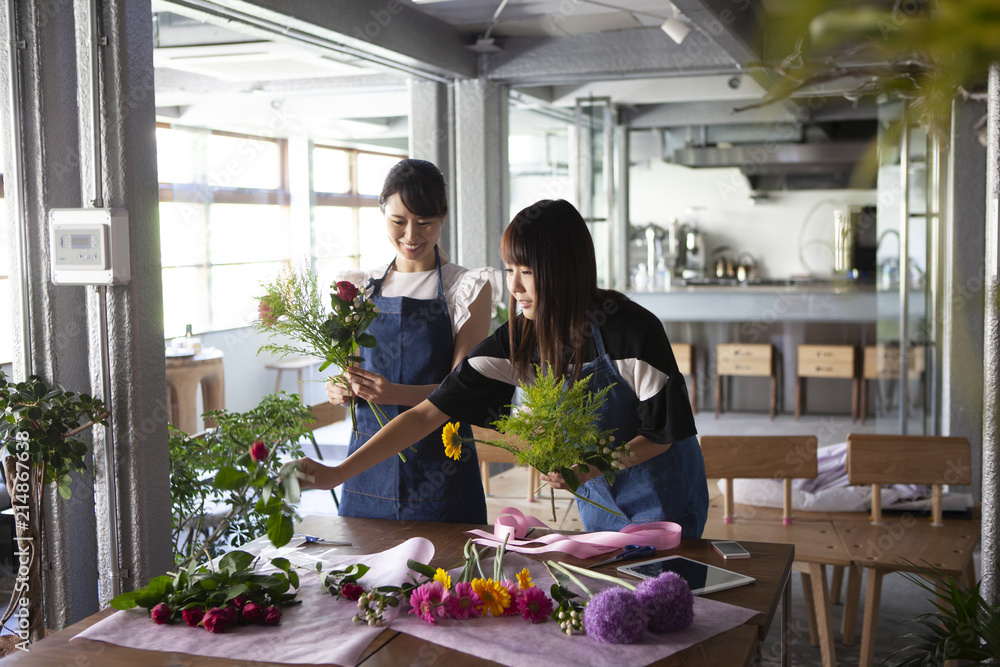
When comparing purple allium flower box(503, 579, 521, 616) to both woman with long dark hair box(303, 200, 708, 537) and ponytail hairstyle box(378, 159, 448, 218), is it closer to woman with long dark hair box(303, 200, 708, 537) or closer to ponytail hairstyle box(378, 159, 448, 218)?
woman with long dark hair box(303, 200, 708, 537)

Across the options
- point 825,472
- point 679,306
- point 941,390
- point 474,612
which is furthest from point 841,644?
point 679,306

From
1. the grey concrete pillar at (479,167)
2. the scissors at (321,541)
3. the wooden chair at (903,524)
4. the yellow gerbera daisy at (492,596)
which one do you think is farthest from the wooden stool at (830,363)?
the yellow gerbera daisy at (492,596)

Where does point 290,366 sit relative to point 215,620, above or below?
below

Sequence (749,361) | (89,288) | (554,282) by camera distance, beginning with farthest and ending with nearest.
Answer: (749,361)
(89,288)
(554,282)

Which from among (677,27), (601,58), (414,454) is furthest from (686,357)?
(414,454)

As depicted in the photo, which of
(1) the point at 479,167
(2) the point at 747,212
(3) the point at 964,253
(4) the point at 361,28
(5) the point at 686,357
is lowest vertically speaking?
(5) the point at 686,357

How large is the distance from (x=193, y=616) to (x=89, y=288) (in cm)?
142

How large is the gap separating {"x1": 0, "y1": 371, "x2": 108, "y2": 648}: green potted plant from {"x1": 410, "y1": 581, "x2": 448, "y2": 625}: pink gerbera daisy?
1328mm

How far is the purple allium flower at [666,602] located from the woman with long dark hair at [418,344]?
105cm

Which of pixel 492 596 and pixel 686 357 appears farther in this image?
pixel 686 357

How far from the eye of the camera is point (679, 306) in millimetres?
8188

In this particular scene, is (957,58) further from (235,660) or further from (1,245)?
(1,245)

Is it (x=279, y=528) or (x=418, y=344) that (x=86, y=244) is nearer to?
(x=418, y=344)

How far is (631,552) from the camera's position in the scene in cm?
186
